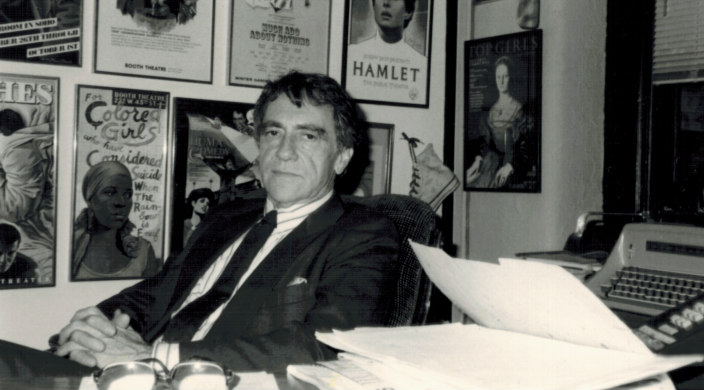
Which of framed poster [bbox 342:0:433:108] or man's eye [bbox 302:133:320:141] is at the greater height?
framed poster [bbox 342:0:433:108]

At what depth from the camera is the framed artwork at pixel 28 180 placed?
6.20ft

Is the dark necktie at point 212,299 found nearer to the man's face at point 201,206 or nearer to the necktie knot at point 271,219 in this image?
the necktie knot at point 271,219

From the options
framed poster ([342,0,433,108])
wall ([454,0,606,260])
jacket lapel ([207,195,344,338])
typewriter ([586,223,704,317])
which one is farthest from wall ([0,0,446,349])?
typewriter ([586,223,704,317])

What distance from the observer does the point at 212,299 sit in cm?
150

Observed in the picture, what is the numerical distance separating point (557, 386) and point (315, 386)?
28cm

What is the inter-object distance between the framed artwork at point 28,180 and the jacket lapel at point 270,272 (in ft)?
2.65

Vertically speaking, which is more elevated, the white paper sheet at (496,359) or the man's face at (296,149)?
the man's face at (296,149)

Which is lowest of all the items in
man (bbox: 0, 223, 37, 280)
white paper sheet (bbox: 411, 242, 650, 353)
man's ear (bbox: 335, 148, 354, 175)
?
man (bbox: 0, 223, 37, 280)

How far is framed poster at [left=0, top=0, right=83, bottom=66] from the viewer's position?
6.18 ft

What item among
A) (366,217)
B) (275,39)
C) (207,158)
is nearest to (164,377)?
(366,217)

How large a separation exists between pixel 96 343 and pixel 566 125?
70.1 inches

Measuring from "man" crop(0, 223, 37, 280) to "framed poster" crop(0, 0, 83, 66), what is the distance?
50 centimetres

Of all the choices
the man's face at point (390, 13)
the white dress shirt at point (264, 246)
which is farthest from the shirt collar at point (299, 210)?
the man's face at point (390, 13)

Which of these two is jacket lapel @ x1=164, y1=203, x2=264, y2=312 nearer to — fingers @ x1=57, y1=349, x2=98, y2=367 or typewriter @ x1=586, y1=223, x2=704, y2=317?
fingers @ x1=57, y1=349, x2=98, y2=367
